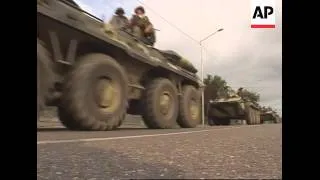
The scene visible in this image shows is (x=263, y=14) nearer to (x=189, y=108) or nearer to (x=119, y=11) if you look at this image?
(x=119, y=11)

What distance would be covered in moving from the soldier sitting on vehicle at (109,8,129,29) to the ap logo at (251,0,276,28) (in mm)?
546

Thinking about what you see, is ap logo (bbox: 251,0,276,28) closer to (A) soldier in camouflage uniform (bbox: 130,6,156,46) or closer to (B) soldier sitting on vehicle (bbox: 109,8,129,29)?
(A) soldier in camouflage uniform (bbox: 130,6,156,46)

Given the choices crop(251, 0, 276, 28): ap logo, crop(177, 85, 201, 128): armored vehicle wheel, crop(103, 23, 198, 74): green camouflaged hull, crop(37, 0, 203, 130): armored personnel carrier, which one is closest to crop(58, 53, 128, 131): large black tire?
crop(37, 0, 203, 130): armored personnel carrier

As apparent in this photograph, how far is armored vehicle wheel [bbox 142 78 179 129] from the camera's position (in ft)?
8.12

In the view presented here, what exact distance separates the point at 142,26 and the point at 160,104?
0.56 meters

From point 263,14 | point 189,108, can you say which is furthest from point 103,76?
point 263,14

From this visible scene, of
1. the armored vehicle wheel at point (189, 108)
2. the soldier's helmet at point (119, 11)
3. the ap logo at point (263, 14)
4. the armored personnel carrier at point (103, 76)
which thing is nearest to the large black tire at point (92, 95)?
the armored personnel carrier at point (103, 76)

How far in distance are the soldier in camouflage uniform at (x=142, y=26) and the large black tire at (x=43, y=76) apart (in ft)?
1.36

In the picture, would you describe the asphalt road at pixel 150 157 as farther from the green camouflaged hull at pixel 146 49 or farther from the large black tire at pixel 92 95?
the green camouflaged hull at pixel 146 49

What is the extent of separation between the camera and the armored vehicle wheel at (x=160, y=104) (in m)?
2.47
